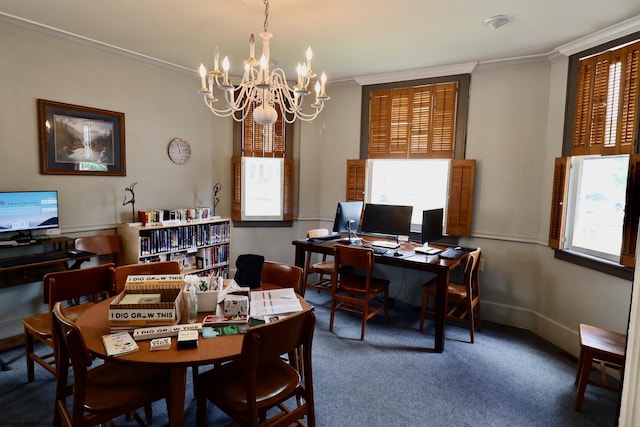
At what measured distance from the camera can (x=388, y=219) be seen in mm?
4051

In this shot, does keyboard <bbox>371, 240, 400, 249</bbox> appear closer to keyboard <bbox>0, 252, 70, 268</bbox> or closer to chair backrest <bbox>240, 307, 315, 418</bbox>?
chair backrest <bbox>240, 307, 315, 418</bbox>

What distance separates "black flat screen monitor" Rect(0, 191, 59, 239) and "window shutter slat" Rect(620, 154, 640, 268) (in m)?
4.70

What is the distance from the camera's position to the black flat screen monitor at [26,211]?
3008 mm

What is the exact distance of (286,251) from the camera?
5.09 meters

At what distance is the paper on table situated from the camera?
2021 mm

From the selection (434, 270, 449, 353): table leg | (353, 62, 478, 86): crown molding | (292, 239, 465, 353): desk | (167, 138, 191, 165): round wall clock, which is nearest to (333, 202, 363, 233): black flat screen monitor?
(292, 239, 465, 353): desk

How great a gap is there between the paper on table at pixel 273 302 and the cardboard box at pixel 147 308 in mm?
413

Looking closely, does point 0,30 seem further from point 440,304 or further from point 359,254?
point 440,304

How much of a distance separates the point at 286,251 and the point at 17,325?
2924 millimetres

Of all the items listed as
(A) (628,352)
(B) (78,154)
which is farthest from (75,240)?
(A) (628,352)

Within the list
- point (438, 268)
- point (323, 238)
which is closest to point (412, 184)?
point (323, 238)

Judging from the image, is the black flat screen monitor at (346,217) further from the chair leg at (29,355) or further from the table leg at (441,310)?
the chair leg at (29,355)

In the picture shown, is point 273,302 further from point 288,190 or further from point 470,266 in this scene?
point 288,190

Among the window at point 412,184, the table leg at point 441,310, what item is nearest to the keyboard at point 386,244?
the window at point 412,184
